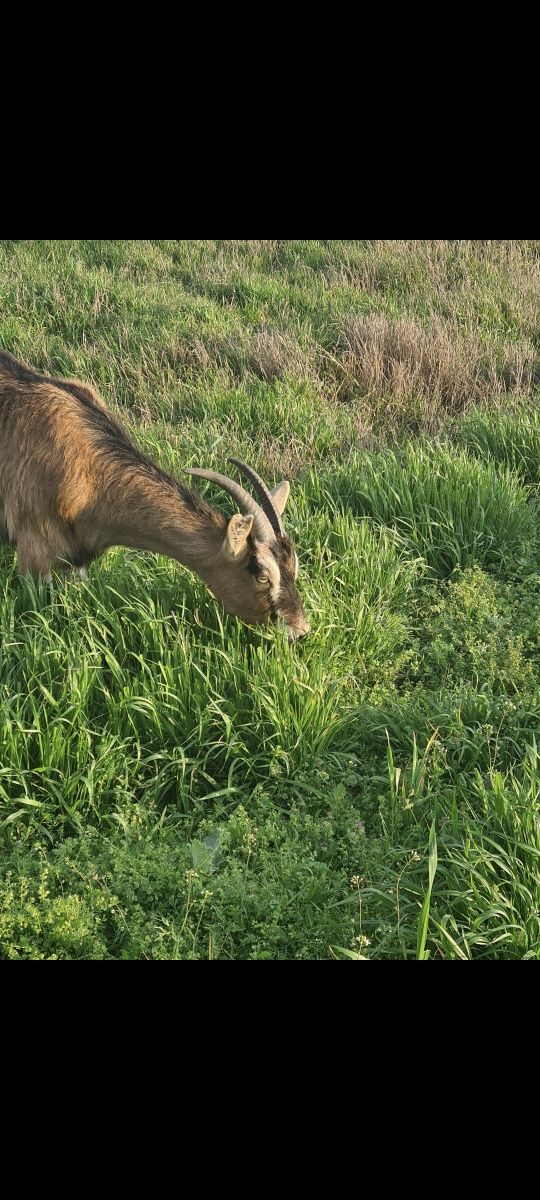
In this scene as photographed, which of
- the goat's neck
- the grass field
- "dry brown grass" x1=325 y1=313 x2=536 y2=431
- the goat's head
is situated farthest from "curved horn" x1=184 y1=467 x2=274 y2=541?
"dry brown grass" x1=325 y1=313 x2=536 y2=431

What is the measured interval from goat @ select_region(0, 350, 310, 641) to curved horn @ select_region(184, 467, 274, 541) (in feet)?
0.11

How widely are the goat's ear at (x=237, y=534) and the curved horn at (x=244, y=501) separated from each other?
0.19 feet

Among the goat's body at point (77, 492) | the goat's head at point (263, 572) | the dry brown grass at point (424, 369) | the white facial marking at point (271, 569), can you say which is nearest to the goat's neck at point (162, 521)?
the goat's body at point (77, 492)

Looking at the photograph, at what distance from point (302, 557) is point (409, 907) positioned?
8.55ft

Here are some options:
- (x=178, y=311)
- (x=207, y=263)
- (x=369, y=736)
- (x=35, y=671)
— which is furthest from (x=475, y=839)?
(x=207, y=263)

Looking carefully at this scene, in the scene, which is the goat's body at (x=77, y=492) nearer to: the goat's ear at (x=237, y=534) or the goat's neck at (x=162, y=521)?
the goat's neck at (x=162, y=521)

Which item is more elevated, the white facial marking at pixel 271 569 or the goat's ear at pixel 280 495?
the goat's ear at pixel 280 495

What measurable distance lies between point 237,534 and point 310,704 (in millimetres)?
953

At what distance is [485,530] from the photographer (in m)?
5.98

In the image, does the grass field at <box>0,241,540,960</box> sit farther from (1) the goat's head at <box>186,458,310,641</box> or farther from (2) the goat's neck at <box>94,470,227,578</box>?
(2) the goat's neck at <box>94,470,227,578</box>

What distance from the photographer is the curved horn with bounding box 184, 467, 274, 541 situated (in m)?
4.38

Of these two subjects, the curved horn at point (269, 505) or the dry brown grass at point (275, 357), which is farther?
the dry brown grass at point (275, 357)

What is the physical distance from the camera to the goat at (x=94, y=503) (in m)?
4.69

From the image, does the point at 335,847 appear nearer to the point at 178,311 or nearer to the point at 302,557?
the point at 302,557
